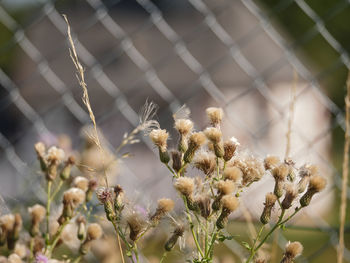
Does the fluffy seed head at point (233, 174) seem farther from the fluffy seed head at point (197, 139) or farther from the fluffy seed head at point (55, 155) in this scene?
the fluffy seed head at point (55, 155)

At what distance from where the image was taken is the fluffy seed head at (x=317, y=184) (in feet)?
2.03

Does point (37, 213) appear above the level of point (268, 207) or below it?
above

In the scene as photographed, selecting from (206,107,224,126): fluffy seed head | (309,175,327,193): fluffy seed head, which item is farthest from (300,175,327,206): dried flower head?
(206,107,224,126): fluffy seed head

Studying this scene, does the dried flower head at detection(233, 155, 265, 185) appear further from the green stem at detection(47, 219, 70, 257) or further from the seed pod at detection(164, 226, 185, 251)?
the green stem at detection(47, 219, 70, 257)

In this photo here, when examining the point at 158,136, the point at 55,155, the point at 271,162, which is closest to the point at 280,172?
the point at 271,162

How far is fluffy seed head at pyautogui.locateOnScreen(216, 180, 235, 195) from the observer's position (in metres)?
0.58

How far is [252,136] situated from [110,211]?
86cm

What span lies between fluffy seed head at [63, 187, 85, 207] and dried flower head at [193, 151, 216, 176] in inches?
4.6

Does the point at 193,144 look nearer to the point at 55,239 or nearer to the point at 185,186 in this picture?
the point at 185,186

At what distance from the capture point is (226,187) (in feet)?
1.89

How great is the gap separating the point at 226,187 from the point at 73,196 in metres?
0.17


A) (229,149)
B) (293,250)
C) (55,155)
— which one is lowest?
(293,250)

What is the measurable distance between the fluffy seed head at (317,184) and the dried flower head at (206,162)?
0.30 feet

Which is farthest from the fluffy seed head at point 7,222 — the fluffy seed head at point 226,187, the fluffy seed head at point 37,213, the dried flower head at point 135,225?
the fluffy seed head at point 226,187
